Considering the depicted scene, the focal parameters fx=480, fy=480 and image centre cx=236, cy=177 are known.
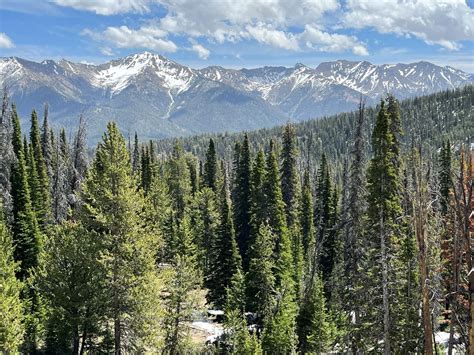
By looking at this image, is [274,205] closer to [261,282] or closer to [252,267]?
[252,267]

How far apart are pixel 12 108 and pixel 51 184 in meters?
10.8

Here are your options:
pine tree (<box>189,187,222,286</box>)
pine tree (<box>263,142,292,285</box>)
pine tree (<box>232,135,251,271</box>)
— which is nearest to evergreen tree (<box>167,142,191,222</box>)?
pine tree (<box>189,187,222,286</box>)

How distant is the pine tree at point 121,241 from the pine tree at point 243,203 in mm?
25251

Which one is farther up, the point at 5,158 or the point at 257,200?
the point at 5,158

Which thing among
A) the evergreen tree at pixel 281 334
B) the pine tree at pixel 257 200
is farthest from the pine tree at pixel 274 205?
the evergreen tree at pixel 281 334

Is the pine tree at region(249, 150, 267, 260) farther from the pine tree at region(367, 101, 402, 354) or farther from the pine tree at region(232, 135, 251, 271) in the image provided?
the pine tree at region(367, 101, 402, 354)

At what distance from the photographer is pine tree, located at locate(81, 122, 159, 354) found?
23.6 metres

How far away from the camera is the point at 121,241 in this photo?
23.9 meters

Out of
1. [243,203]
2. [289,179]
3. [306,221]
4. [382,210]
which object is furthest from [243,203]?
[382,210]

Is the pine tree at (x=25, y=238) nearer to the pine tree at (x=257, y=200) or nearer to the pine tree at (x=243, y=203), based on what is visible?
the pine tree at (x=257, y=200)

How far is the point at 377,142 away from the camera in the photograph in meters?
25.7

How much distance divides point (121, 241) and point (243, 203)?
30.9 meters

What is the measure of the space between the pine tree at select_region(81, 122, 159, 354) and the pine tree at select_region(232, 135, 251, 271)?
82.8 ft

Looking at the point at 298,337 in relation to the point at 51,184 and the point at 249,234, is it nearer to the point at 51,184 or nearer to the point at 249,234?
the point at 249,234
